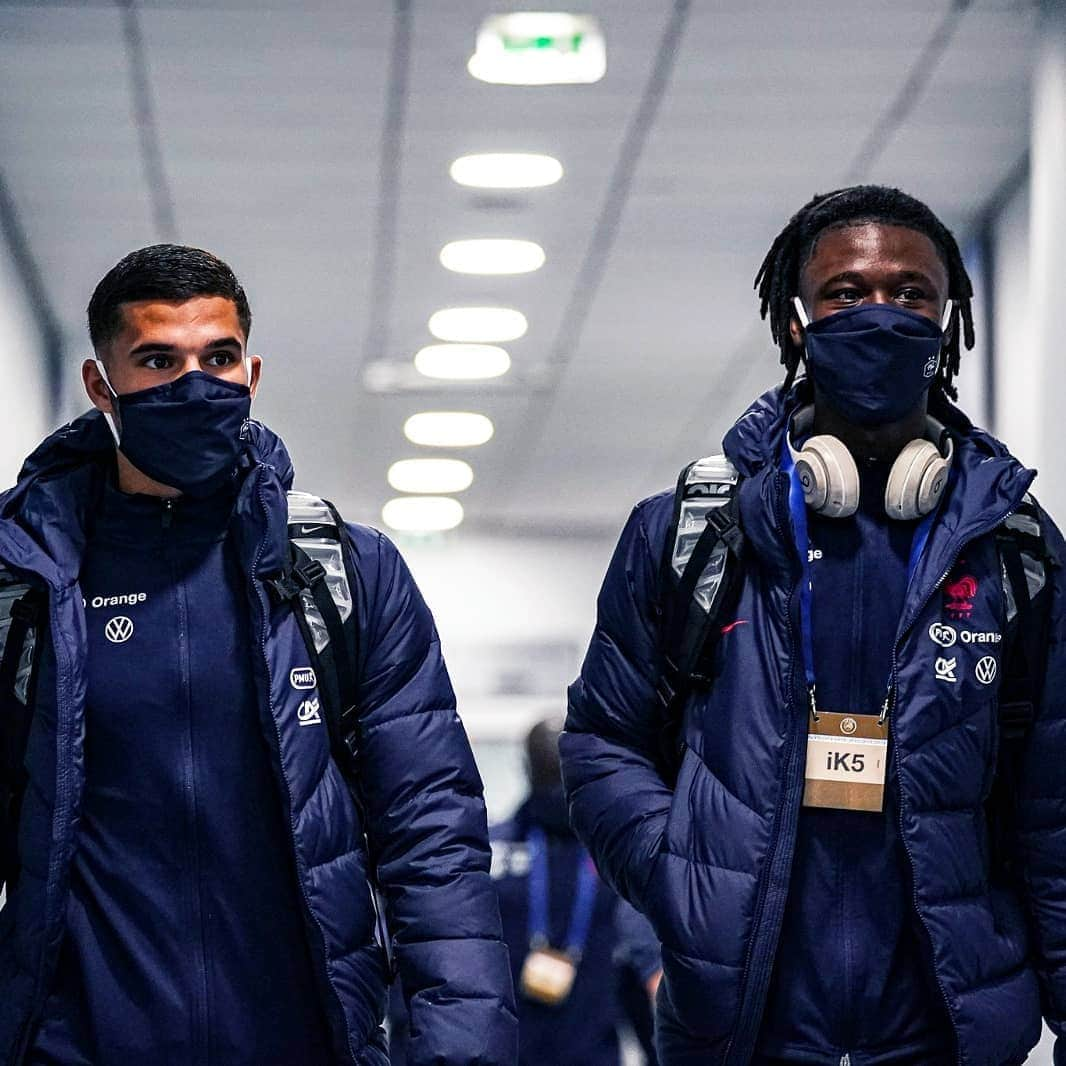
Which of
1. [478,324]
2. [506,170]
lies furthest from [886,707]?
[478,324]

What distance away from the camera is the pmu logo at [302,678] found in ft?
7.33

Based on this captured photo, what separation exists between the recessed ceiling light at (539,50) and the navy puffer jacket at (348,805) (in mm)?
2503

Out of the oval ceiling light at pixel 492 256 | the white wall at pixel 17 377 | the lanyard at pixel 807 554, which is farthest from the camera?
the oval ceiling light at pixel 492 256

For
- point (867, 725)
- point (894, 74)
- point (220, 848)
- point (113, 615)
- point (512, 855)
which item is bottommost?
point (512, 855)

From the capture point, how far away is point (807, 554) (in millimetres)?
2299

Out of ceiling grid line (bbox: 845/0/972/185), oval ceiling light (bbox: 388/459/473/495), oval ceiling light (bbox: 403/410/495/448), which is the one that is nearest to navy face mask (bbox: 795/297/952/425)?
ceiling grid line (bbox: 845/0/972/185)

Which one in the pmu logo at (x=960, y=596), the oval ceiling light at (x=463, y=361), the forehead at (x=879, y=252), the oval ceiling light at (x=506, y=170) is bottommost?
the pmu logo at (x=960, y=596)

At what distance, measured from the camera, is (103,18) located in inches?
176

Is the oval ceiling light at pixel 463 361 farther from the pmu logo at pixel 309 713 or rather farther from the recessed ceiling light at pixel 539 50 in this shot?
the pmu logo at pixel 309 713

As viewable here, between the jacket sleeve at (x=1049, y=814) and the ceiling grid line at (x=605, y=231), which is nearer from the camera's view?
the jacket sleeve at (x=1049, y=814)

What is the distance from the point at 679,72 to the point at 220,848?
3201 millimetres

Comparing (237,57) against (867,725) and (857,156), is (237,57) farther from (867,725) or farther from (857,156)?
(867,725)

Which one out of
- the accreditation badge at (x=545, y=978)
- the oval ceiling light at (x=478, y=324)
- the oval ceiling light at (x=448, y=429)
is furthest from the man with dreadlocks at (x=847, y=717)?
the oval ceiling light at (x=448, y=429)

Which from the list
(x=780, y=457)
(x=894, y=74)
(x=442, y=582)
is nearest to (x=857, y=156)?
(x=894, y=74)
